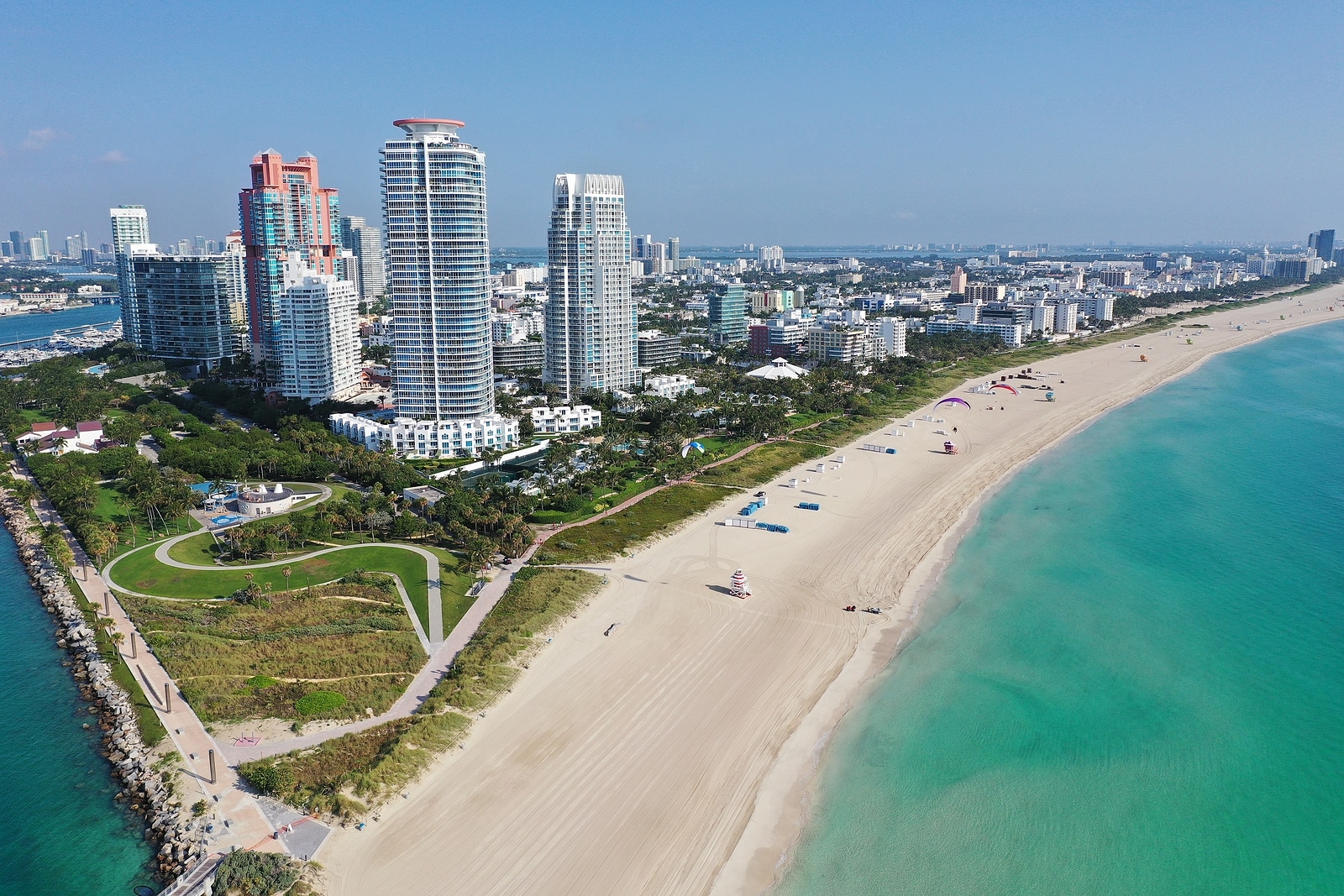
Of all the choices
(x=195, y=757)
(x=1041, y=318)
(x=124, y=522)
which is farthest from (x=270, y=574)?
(x=1041, y=318)

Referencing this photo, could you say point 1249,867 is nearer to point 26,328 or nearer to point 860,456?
point 860,456

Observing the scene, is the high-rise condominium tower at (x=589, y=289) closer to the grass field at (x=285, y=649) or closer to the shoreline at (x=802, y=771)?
the shoreline at (x=802, y=771)

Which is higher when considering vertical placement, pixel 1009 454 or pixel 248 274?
pixel 248 274

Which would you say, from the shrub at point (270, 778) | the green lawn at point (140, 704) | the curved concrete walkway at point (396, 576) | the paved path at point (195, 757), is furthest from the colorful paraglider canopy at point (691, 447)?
the shrub at point (270, 778)

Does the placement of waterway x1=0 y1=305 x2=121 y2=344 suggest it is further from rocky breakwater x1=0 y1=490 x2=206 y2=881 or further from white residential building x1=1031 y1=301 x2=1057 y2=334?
white residential building x1=1031 y1=301 x2=1057 y2=334

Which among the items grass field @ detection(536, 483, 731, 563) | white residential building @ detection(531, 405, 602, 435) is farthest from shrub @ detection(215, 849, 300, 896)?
white residential building @ detection(531, 405, 602, 435)

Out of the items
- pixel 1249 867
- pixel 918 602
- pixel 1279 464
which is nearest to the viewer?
pixel 1249 867

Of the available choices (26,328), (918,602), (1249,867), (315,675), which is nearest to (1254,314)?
(918,602)
